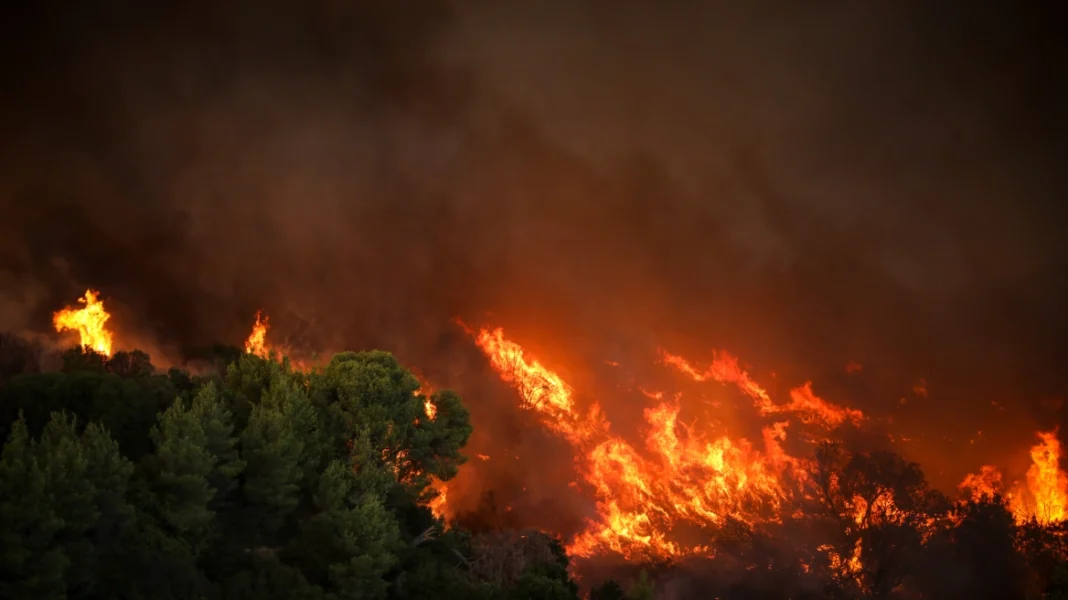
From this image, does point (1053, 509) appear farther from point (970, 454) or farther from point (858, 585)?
point (858, 585)

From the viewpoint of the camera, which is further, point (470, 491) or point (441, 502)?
point (470, 491)

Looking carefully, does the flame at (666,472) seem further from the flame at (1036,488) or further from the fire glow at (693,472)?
the flame at (1036,488)

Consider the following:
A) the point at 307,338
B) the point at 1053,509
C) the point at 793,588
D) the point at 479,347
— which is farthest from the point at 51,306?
the point at 1053,509

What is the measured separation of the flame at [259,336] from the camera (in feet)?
218

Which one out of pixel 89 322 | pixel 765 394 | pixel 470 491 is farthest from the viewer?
pixel 765 394

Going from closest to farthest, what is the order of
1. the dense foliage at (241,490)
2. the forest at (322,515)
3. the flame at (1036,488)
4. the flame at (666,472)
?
1. the dense foliage at (241,490)
2. the forest at (322,515)
3. the flame at (666,472)
4. the flame at (1036,488)

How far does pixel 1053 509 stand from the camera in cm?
5491

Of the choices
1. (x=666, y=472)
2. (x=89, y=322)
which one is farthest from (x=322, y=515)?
(x=89, y=322)

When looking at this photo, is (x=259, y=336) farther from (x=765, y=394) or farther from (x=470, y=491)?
(x=765, y=394)

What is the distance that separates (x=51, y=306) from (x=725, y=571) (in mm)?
56316

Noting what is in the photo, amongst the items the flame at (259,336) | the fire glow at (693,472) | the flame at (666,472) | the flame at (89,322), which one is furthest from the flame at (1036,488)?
the flame at (89,322)

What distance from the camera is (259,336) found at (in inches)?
2660

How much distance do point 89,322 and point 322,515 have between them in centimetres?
3861

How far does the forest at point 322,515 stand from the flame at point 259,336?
1461cm
